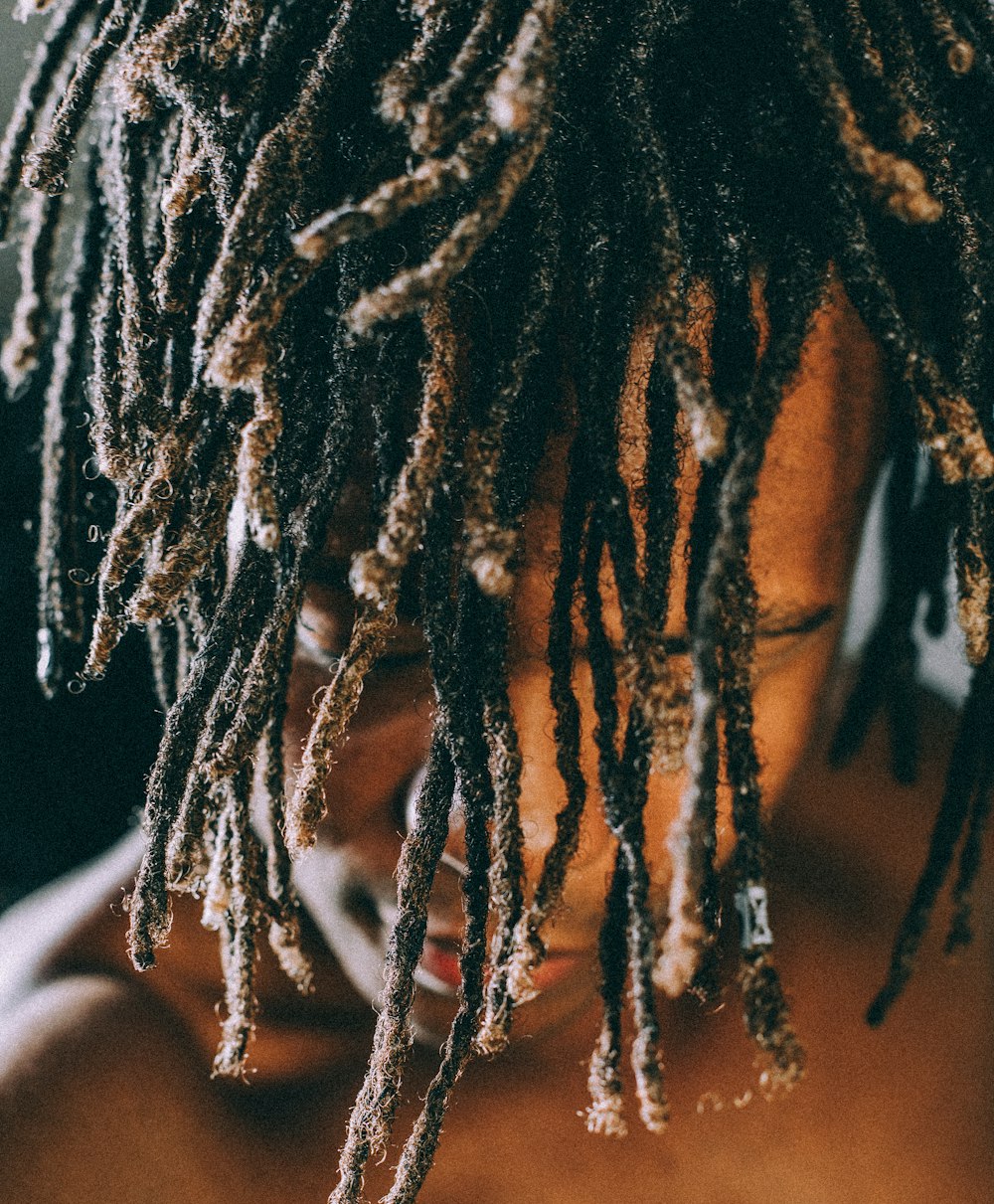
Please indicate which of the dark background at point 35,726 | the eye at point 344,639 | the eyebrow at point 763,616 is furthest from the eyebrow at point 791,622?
the dark background at point 35,726

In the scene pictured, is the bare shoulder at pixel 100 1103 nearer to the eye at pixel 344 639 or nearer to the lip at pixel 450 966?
the lip at pixel 450 966

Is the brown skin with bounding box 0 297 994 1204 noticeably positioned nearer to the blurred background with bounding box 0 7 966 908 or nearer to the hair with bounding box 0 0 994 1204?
the hair with bounding box 0 0 994 1204

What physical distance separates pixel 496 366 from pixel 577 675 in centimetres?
21

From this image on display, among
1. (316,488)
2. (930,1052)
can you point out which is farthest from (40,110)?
(930,1052)

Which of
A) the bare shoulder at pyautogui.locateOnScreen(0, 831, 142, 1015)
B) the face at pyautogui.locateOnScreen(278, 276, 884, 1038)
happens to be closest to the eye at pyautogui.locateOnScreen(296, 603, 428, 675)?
the face at pyautogui.locateOnScreen(278, 276, 884, 1038)

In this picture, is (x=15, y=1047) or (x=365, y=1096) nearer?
(x=365, y=1096)

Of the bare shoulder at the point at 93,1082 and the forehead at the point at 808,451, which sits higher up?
the forehead at the point at 808,451

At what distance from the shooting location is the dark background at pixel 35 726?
49.6 inches

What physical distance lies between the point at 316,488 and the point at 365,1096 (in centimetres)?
39

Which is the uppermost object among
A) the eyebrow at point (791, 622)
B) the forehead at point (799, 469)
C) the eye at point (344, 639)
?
the forehead at point (799, 469)

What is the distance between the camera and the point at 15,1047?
0.84 metres

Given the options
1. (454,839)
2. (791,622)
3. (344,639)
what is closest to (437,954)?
(454,839)

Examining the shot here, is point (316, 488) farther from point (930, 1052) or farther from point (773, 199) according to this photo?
point (930, 1052)

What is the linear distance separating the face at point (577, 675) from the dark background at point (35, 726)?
2.14ft
